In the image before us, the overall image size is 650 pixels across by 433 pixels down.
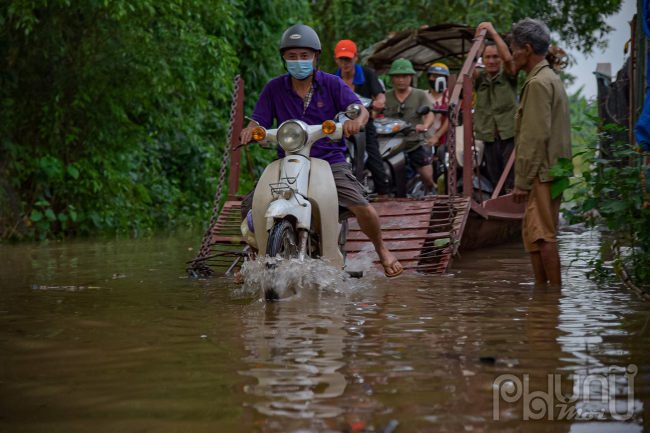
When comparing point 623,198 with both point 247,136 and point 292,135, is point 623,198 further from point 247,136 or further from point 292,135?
point 247,136

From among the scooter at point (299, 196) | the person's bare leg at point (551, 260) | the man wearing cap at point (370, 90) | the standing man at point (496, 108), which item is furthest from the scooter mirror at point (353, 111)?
the standing man at point (496, 108)

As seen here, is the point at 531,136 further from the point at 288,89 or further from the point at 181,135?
the point at 181,135

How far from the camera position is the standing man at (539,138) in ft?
19.3

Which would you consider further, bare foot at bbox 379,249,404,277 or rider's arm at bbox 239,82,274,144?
bare foot at bbox 379,249,404,277

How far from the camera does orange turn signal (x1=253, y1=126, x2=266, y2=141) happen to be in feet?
19.0

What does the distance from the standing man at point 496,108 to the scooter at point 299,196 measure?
13.1 feet

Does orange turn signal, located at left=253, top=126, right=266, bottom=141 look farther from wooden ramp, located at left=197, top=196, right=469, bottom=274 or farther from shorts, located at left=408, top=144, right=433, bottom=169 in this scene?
shorts, located at left=408, top=144, right=433, bottom=169

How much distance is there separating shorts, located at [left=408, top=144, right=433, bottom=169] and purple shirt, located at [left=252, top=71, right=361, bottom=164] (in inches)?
218

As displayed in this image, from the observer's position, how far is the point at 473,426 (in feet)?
9.11

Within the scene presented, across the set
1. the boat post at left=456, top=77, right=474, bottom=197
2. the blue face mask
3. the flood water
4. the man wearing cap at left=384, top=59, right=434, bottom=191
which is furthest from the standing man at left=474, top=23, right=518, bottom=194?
the blue face mask

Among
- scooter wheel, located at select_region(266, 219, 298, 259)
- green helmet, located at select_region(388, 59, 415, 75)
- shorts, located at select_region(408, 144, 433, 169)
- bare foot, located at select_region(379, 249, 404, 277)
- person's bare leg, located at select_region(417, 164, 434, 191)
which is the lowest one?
bare foot, located at select_region(379, 249, 404, 277)

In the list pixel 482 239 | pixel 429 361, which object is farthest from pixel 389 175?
pixel 429 361

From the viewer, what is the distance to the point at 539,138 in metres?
5.87

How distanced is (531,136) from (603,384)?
9.76 feet
